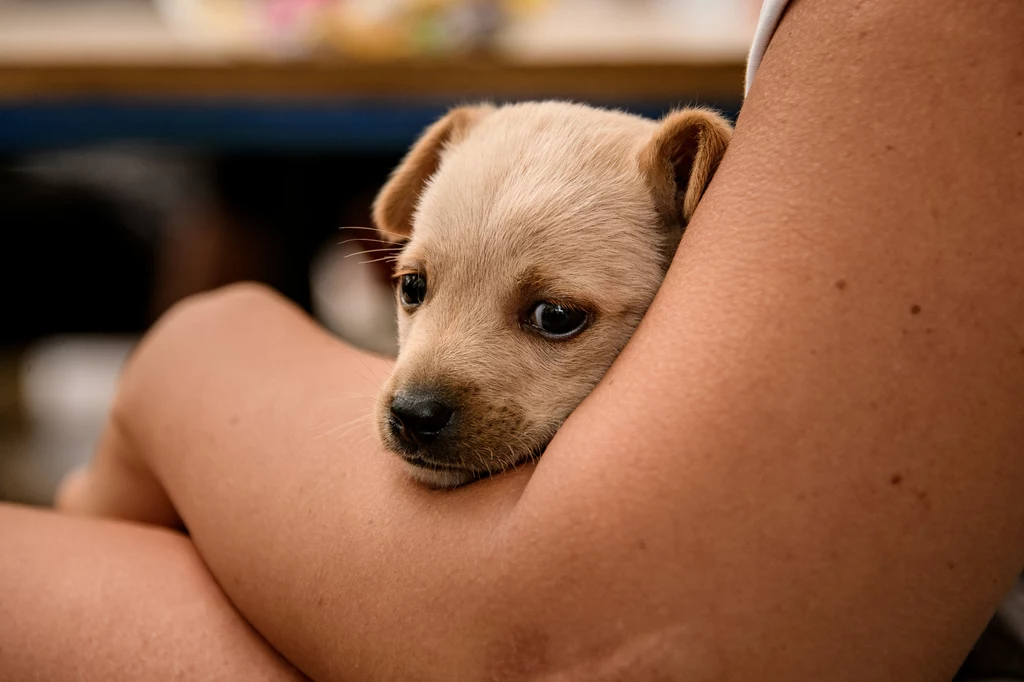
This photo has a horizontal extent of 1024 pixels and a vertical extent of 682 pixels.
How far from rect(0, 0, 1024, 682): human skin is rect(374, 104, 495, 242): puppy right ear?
547 millimetres

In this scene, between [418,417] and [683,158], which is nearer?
[418,417]

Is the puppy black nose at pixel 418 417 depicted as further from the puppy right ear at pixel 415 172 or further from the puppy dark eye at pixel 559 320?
the puppy right ear at pixel 415 172

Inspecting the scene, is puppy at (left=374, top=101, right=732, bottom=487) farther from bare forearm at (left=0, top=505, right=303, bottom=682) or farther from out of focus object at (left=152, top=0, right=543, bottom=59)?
out of focus object at (left=152, top=0, right=543, bottom=59)

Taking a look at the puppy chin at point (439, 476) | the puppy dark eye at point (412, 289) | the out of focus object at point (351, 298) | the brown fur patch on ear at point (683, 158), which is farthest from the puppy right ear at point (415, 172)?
the out of focus object at point (351, 298)

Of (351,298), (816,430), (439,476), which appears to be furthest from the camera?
(351,298)

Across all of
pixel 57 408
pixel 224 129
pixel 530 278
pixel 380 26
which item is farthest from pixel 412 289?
pixel 57 408

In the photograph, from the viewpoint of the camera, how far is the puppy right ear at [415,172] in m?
1.14

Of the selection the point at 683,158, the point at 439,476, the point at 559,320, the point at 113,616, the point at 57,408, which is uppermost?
the point at 683,158

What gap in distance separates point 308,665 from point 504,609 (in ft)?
0.80

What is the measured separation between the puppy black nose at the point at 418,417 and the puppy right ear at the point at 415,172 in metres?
0.39

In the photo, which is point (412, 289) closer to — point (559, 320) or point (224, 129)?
point (559, 320)

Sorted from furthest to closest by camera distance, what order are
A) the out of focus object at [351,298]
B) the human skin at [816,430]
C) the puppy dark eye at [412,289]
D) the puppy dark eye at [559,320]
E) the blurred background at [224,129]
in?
the out of focus object at [351,298]
the blurred background at [224,129]
the puppy dark eye at [412,289]
the puppy dark eye at [559,320]
the human skin at [816,430]

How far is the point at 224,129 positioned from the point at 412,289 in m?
1.53

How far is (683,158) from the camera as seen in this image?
94cm
